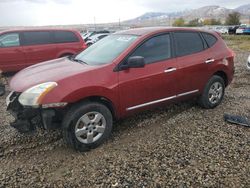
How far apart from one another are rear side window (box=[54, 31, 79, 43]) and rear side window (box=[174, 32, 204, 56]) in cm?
579

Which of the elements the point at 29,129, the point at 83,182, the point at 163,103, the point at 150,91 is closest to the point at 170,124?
the point at 163,103

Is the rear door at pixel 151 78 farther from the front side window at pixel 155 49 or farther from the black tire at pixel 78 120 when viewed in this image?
the black tire at pixel 78 120

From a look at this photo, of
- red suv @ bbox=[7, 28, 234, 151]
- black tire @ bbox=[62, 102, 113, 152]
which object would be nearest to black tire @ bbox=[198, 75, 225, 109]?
red suv @ bbox=[7, 28, 234, 151]

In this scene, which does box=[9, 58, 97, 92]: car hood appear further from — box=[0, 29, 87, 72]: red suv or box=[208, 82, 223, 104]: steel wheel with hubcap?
box=[0, 29, 87, 72]: red suv

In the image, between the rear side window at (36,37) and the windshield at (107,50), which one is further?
the rear side window at (36,37)

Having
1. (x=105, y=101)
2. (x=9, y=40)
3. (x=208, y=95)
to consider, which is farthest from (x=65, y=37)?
(x=105, y=101)

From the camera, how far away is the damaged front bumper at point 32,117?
334 cm

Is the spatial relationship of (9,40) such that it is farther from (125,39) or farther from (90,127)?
(90,127)

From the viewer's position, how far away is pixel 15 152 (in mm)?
3730

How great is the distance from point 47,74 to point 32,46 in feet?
18.9

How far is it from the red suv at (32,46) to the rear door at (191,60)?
5671 millimetres

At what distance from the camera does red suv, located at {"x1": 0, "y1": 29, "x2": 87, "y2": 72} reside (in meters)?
8.62

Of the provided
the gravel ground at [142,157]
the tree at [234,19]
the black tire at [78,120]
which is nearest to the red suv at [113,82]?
the black tire at [78,120]

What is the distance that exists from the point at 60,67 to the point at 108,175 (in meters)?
1.85
